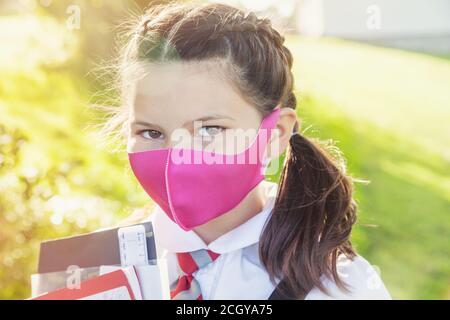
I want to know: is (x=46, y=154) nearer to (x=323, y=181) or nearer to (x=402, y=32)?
(x=323, y=181)

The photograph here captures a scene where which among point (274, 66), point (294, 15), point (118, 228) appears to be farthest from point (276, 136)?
point (294, 15)

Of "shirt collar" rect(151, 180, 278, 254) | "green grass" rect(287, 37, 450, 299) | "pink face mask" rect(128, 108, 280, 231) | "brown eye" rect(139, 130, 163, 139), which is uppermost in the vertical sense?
"brown eye" rect(139, 130, 163, 139)

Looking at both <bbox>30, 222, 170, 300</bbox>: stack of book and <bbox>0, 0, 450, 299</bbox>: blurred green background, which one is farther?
<bbox>0, 0, 450, 299</bbox>: blurred green background

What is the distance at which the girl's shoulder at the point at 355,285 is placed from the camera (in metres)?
1.22

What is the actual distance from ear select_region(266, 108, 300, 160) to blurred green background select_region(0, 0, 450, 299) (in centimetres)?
17

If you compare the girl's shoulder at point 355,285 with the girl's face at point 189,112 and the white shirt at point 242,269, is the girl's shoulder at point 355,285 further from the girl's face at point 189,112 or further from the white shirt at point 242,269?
the girl's face at point 189,112

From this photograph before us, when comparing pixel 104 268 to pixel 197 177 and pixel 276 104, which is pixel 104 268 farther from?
pixel 276 104

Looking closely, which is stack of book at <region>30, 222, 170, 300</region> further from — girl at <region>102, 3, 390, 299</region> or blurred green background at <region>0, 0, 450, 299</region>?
blurred green background at <region>0, 0, 450, 299</region>

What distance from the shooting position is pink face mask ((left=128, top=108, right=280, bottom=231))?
118 cm

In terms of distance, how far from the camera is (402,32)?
2910 mm

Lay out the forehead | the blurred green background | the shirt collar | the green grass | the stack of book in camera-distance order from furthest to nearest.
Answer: the green grass → the blurred green background → the shirt collar → the forehead → the stack of book

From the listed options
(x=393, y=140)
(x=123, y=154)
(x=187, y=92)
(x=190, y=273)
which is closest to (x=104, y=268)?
(x=190, y=273)

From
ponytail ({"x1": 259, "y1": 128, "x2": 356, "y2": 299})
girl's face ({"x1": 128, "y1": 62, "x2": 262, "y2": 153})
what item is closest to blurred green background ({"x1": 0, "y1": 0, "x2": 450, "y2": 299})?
ponytail ({"x1": 259, "y1": 128, "x2": 356, "y2": 299})

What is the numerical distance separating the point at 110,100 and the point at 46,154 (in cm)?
104
